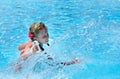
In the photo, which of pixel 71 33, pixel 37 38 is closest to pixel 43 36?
pixel 37 38

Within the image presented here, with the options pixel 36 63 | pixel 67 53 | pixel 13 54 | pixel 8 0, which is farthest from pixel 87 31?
pixel 8 0

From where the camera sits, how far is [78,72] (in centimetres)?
614

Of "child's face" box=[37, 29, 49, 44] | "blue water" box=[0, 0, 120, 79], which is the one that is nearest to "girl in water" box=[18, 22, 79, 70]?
"child's face" box=[37, 29, 49, 44]

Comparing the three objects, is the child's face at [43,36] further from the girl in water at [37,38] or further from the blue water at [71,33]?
the blue water at [71,33]

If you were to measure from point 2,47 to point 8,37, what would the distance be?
2.14ft

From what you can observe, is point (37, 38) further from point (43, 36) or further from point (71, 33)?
point (71, 33)

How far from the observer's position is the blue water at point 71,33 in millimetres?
6188

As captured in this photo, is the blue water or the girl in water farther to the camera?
the blue water

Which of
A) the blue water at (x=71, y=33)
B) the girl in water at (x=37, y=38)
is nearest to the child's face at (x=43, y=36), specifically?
the girl in water at (x=37, y=38)

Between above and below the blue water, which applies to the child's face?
above

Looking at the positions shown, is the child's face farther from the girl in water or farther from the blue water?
the blue water

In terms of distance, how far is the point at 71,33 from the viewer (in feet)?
27.3

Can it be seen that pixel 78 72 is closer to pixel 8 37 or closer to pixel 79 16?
pixel 8 37

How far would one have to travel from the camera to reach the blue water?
6188 mm
